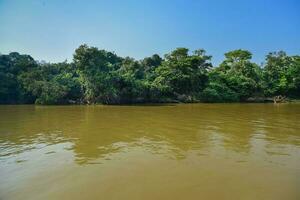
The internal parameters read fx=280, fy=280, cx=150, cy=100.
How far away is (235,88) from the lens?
110 feet

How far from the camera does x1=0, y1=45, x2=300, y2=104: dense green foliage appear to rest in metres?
26.9

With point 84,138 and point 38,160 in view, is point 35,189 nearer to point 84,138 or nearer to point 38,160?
point 38,160

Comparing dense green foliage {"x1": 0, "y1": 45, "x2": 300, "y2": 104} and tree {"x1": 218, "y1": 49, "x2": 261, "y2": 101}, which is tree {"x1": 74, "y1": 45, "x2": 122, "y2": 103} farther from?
tree {"x1": 218, "y1": 49, "x2": 261, "y2": 101}

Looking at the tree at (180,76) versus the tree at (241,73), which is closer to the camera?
the tree at (180,76)

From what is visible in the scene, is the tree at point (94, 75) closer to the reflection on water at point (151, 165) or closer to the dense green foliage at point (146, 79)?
the dense green foliage at point (146, 79)

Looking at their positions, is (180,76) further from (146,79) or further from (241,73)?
(241,73)

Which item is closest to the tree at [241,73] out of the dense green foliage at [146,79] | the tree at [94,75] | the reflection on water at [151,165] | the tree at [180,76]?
the dense green foliage at [146,79]

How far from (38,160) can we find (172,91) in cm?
2638

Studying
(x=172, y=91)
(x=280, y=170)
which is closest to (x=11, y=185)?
(x=280, y=170)

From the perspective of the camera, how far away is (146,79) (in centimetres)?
3212

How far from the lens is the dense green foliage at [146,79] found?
26.9 metres

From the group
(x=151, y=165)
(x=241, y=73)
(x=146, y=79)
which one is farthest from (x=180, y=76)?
(x=151, y=165)

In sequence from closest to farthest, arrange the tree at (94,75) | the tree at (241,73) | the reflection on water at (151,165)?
1. the reflection on water at (151,165)
2. the tree at (94,75)
3. the tree at (241,73)

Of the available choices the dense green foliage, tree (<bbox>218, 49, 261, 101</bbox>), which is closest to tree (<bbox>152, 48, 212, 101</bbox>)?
the dense green foliage
